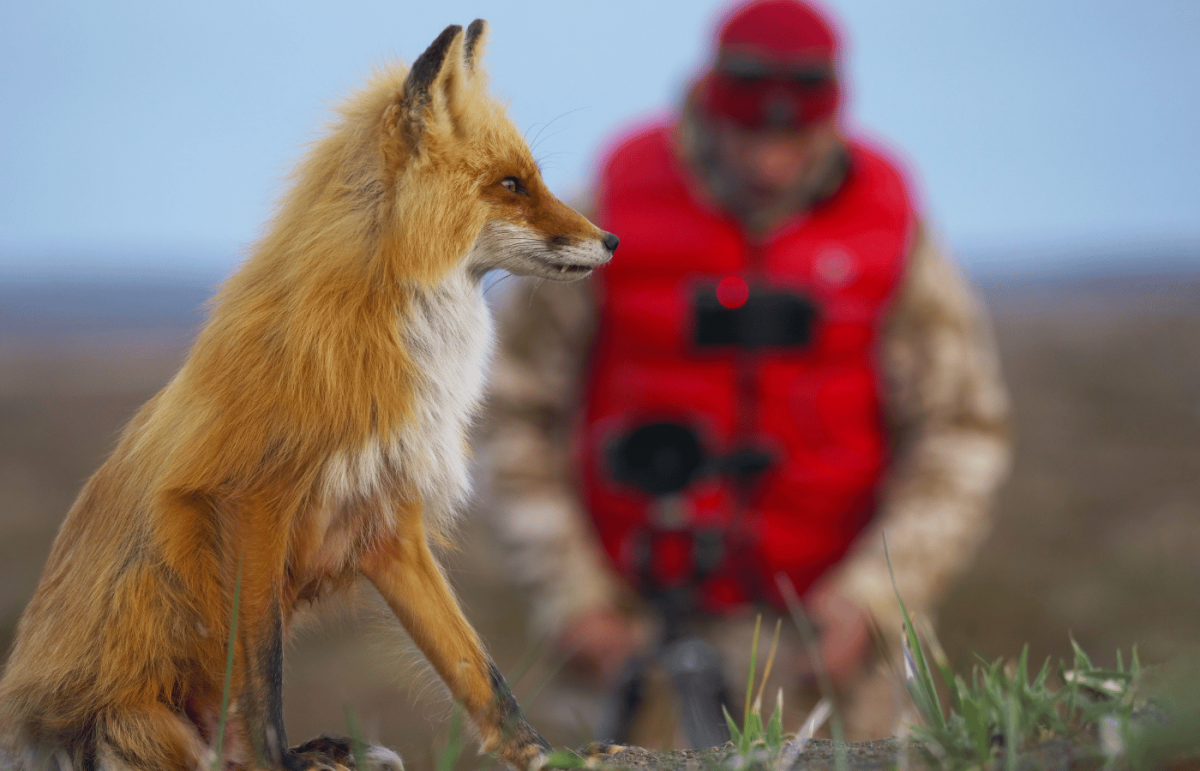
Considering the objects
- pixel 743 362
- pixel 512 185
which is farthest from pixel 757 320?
pixel 512 185

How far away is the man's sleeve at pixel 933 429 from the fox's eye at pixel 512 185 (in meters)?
3.88

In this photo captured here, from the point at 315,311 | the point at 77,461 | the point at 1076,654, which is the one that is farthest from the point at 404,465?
the point at 77,461

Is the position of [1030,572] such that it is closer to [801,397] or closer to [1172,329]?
[801,397]

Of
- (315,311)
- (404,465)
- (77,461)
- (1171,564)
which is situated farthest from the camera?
(77,461)

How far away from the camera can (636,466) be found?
4.24 metres

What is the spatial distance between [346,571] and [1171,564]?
1441 centimetres

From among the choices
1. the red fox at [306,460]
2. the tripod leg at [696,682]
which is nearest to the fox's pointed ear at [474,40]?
the red fox at [306,460]

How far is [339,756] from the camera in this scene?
219cm

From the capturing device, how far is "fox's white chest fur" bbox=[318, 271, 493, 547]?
2.07m

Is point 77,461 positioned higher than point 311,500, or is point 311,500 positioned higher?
point 311,500

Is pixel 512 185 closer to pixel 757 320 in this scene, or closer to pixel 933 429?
pixel 757 320

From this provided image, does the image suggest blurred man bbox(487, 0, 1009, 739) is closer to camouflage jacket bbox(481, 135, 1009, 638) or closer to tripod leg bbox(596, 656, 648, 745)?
camouflage jacket bbox(481, 135, 1009, 638)

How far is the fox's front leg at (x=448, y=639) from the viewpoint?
213 cm

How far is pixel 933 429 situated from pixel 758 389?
1.39 m
